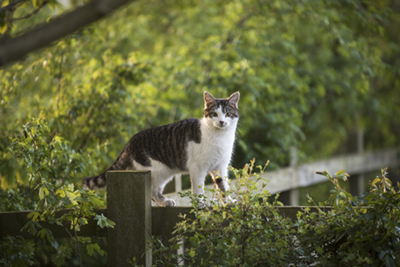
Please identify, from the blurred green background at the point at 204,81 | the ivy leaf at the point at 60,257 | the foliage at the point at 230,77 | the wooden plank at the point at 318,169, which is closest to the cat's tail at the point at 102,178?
the blurred green background at the point at 204,81

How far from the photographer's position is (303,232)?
1.72m

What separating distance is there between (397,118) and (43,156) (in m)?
6.86

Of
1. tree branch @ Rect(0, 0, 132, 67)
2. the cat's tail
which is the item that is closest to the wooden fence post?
the cat's tail

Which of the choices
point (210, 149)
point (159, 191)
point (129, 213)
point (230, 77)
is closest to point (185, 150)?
point (210, 149)

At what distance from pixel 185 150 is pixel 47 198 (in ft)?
3.11

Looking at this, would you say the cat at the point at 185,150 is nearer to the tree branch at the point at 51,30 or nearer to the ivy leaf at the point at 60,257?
the ivy leaf at the point at 60,257

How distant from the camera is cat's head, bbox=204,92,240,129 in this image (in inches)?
102

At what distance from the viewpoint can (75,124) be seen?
3.68 metres

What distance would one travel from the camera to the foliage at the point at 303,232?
5.38 ft

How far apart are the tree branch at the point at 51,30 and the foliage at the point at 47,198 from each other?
51 cm

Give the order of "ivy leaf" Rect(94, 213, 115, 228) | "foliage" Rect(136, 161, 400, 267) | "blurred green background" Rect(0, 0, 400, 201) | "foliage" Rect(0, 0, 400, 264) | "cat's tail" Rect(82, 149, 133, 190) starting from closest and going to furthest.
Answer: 1. "foliage" Rect(136, 161, 400, 267)
2. "ivy leaf" Rect(94, 213, 115, 228)
3. "foliage" Rect(0, 0, 400, 264)
4. "cat's tail" Rect(82, 149, 133, 190)
5. "blurred green background" Rect(0, 0, 400, 201)

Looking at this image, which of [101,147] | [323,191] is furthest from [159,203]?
[323,191]

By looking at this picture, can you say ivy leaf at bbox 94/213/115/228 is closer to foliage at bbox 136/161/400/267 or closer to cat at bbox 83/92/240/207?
foliage at bbox 136/161/400/267

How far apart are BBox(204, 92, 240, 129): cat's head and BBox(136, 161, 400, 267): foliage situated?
79 cm
